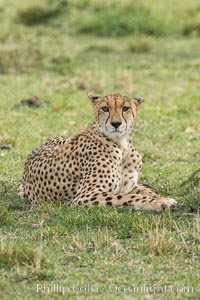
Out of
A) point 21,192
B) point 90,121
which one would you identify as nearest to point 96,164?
point 21,192

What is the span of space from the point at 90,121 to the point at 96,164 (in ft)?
12.6

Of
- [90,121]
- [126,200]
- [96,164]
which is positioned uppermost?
[90,121]

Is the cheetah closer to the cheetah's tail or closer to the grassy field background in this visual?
the cheetah's tail

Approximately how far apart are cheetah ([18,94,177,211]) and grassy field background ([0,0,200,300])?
0.75 feet

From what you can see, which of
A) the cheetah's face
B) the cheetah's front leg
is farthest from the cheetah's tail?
the cheetah's face

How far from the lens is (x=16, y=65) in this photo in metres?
14.1

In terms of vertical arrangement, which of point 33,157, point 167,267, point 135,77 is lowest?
point 167,267

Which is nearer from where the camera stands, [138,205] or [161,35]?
[138,205]

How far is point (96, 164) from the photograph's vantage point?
7.43 meters

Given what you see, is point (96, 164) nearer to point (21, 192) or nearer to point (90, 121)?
point (21, 192)

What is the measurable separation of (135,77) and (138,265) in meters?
7.89

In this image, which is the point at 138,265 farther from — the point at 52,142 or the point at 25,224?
the point at 52,142

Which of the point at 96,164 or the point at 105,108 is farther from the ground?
the point at 105,108

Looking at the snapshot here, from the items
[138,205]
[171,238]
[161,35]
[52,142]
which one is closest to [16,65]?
[161,35]
